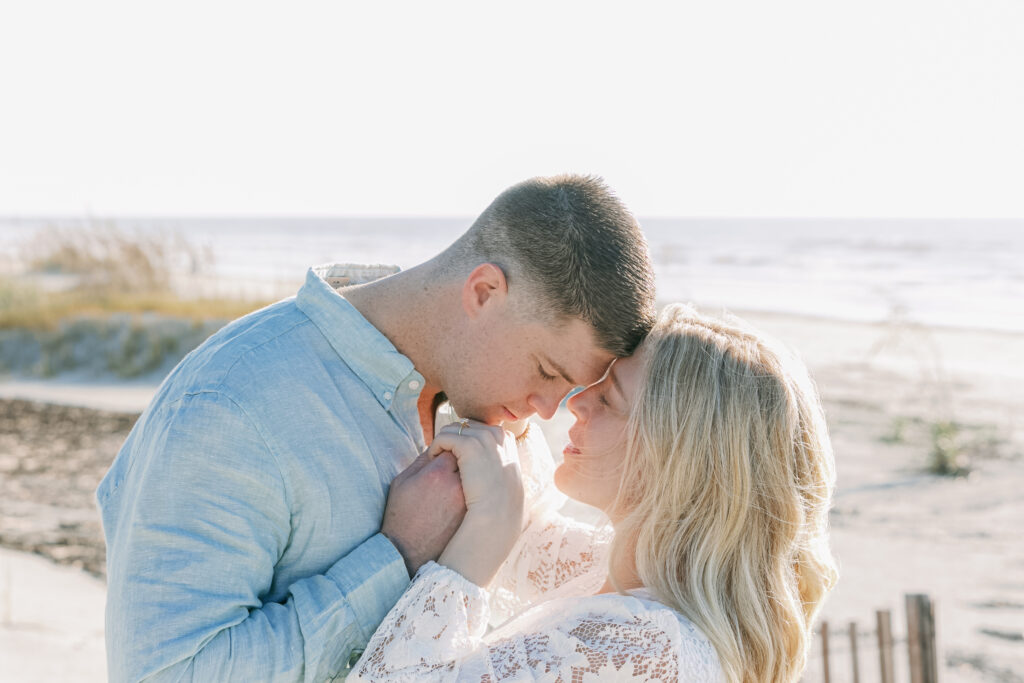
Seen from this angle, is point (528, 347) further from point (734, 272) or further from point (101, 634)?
point (734, 272)

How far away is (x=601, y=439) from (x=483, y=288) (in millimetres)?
611

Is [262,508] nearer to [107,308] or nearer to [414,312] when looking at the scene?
[414,312]

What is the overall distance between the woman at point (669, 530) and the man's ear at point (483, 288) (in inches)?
12.5

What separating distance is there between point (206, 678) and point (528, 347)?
111 cm

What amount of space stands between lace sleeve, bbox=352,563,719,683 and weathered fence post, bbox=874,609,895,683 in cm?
223

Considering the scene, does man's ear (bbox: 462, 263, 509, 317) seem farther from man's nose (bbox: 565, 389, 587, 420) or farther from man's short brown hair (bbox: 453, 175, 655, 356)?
man's nose (bbox: 565, 389, 587, 420)

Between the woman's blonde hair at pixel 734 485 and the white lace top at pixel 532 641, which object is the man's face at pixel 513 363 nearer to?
the woman's blonde hair at pixel 734 485

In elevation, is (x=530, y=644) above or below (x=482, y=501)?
below

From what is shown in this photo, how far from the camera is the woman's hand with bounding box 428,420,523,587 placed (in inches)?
87.0

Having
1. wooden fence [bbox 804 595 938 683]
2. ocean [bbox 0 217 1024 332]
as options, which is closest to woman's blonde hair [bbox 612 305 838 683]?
wooden fence [bbox 804 595 938 683]

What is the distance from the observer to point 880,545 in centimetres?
757

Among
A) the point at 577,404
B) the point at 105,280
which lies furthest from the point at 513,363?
the point at 105,280

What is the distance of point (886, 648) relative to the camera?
4.16 meters

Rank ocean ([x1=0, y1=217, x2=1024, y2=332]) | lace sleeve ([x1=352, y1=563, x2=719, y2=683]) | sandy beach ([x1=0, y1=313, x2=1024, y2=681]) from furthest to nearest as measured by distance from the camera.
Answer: ocean ([x1=0, y1=217, x2=1024, y2=332]), sandy beach ([x1=0, y1=313, x2=1024, y2=681]), lace sleeve ([x1=352, y1=563, x2=719, y2=683])
